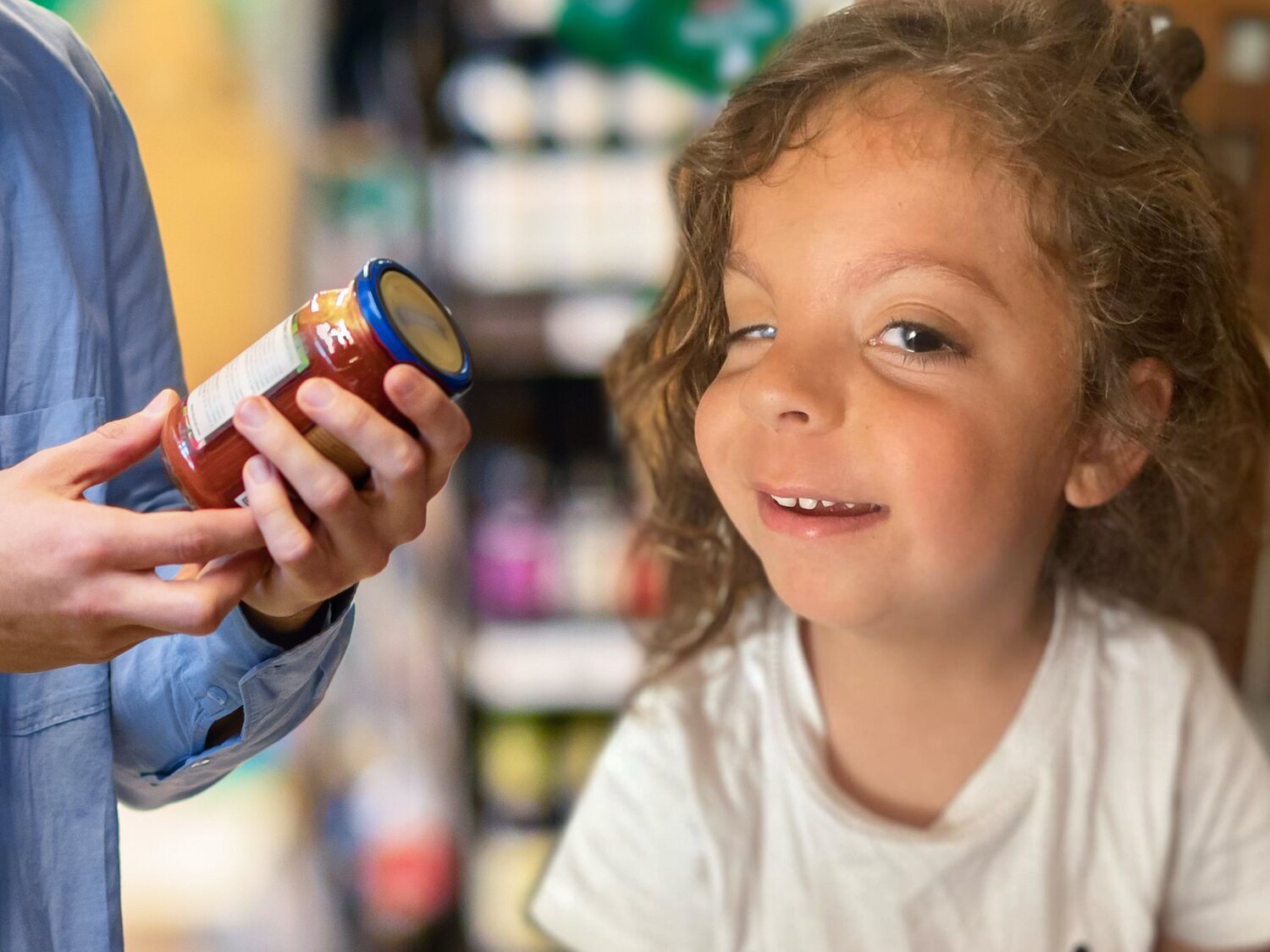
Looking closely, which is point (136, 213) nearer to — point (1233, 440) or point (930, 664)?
point (930, 664)

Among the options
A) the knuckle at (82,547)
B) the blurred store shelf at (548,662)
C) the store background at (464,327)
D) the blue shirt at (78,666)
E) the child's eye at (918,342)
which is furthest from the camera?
the blurred store shelf at (548,662)

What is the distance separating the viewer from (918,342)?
0.99 metres

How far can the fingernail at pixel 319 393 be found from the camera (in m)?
0.73

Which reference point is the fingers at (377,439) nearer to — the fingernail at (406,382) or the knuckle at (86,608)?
the fingernail at (406,382)

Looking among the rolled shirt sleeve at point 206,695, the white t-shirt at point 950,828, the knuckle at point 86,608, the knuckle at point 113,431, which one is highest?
the knuckle at point 113,431

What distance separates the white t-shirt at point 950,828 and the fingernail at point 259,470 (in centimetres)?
65

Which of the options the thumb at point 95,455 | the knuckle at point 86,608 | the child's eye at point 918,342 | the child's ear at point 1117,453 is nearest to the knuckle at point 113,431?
the thumb at point 95,455

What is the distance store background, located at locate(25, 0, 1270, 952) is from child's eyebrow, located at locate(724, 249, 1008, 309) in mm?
1155

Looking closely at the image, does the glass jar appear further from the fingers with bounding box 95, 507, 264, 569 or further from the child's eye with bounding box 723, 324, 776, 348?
the child's eye with bounding box 723, 324, 776, 348

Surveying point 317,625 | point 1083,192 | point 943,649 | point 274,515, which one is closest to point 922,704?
point 943,649

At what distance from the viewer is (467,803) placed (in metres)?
2.47

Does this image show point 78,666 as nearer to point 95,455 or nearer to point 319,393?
point 95,455

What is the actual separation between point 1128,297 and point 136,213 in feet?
2.69

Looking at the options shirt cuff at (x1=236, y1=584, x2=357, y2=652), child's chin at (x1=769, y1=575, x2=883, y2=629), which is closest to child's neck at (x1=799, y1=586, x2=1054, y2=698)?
child's chin at (x1=769, y1=575, x2=883, y2=629)
